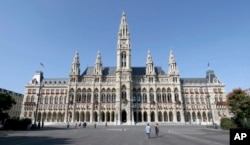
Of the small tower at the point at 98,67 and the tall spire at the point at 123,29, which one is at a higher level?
the tall spire at the point at 123,29

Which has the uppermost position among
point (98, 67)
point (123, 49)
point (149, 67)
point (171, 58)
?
point (123, 49)

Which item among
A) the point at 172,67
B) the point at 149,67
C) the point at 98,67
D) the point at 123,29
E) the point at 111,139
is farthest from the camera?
the point at 123,29

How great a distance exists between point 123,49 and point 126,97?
2210 centimetres

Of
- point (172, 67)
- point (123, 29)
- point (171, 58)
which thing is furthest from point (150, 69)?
point (123, 29)

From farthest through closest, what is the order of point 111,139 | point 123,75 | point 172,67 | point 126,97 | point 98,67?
point 172,67 → point 98,67 → point 123,75 → point 126,97 → point 111,139

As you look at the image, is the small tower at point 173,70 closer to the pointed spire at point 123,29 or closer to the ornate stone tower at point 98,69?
the pointed spire at point 123,29

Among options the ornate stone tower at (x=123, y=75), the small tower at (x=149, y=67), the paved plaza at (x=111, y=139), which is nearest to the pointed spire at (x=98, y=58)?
the ornate stone tower at (x=123, y=75)

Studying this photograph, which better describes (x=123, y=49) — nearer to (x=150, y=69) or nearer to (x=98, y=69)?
(x=98, y=69)

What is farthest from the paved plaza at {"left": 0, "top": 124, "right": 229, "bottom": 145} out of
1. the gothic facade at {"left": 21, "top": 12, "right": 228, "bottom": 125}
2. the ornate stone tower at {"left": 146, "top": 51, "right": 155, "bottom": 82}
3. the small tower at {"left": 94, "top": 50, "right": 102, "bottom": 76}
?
the small tower at {"left": 94, "top": 50, "right": 102, "bottom": 76}

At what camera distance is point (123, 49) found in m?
74.9

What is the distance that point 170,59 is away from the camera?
75.4m

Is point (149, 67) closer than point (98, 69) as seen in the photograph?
No

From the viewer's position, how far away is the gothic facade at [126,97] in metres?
66.7

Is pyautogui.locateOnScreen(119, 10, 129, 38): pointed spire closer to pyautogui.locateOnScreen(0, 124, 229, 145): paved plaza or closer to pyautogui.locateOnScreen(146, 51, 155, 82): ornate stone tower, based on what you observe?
pyautogui.locateOnScreen(146, 51, 155, 82): ornate stone tower
